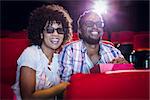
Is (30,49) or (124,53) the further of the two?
(124,53)

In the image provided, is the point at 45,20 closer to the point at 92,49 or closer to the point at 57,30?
the point at 57,30

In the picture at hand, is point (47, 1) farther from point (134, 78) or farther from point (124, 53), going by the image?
point (134, 78)

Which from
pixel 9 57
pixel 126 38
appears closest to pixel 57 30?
pixel 9 57

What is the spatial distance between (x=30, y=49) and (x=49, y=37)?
0.11 m

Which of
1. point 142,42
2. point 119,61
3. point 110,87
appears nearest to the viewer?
point 110,87

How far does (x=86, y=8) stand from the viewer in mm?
1535

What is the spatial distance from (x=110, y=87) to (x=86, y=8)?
0.88 m

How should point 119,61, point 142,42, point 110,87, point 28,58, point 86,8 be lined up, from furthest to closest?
point 142,42
point 86,8
point 119,61
point 28,58
point 110,87

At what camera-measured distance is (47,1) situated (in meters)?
1.65

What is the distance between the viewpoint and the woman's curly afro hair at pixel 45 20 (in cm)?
138

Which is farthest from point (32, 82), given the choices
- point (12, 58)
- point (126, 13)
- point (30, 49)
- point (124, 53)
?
point (126, 13)

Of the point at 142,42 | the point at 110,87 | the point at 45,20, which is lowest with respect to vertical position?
the point at 110,87

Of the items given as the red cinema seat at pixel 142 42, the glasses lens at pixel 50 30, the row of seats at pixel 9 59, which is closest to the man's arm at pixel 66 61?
the glasses lens at pixel 50 30

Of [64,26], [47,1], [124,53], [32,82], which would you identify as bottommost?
[32,82]
